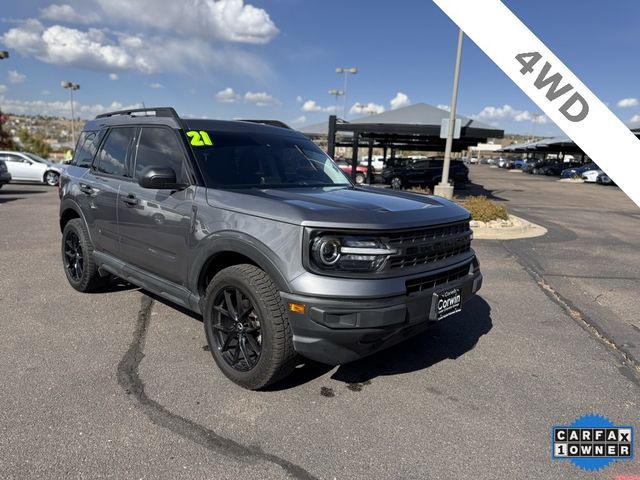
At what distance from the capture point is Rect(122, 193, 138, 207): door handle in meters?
4.04

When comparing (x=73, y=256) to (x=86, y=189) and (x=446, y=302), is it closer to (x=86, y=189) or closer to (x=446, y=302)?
(x=86, y=189)

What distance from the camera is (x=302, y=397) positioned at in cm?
319

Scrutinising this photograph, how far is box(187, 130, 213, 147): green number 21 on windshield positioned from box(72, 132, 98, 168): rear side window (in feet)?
5.99

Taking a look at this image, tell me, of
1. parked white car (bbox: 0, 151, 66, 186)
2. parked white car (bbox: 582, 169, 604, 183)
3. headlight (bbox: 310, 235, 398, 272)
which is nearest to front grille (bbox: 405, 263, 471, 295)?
headlight (bbox: 310, 235, 398, 272)

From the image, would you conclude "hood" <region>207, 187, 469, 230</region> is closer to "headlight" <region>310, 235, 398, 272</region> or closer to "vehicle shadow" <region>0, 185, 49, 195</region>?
"headlight" <region>310, 235, 398, 272</region>

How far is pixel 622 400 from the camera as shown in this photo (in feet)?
10.9

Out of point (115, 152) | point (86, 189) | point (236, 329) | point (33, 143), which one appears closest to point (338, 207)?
point (236, 329)

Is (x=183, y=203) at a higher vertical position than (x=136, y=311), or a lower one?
higher

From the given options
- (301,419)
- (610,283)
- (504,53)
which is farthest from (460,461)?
(610,283)

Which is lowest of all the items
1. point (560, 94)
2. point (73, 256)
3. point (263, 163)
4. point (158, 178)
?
point (73, 256)

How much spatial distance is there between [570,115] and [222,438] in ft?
8.72

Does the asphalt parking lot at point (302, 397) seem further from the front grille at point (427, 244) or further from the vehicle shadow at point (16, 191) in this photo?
the vehicle shadow at point (16, 191)

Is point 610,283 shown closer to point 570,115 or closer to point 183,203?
point 570,115

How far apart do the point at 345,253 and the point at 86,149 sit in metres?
3.93
